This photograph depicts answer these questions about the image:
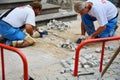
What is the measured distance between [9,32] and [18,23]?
25 cm

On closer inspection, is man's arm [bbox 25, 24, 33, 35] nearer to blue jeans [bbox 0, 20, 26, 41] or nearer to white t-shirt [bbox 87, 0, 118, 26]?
blue jeans [bbox 0, 20, 26, 41]

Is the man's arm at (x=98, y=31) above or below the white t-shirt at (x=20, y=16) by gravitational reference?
below

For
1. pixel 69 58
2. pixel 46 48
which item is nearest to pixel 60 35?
pixel 46 48

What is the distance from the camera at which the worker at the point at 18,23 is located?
17.9ft

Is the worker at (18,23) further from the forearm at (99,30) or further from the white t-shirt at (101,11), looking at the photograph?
the forearm at (99,30)

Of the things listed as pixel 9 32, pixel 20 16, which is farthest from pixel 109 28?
pixel 9 32

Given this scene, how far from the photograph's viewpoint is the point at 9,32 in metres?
5.50

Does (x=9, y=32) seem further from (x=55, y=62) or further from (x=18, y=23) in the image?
(x=55, y=62)

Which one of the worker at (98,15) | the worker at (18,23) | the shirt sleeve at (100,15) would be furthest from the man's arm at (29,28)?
A: the shirt sleeve at (100,15)

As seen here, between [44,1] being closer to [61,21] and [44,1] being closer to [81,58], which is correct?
[61,21]

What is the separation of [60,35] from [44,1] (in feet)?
8.06

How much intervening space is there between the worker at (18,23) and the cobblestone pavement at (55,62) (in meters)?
0.22

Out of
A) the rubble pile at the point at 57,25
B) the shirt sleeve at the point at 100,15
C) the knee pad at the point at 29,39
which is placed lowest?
the rubble pile at the point at 57,25

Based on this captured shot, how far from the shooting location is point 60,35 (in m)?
6.50
